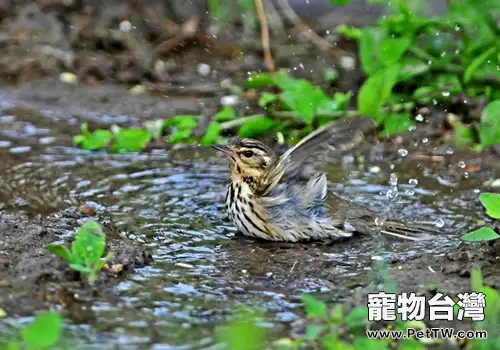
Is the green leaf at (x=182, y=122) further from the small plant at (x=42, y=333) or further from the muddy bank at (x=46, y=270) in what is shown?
the small plant at (x=42, y=333)

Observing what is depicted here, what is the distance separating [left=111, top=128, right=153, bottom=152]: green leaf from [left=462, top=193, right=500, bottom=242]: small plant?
382 cm

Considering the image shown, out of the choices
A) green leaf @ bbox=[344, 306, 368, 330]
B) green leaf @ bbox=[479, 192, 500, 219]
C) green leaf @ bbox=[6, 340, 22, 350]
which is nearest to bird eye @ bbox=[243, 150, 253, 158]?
green leaf @ bbox=[479, 192, 500, 219]

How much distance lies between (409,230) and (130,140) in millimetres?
3084

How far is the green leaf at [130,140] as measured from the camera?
32.8 feet

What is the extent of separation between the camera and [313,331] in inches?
229

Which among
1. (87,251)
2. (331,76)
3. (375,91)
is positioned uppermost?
(331,76)

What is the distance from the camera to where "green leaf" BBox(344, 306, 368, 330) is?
236 inches

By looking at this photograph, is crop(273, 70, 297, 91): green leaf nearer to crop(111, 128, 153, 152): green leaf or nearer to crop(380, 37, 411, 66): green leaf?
crop(380, 37, 411, 66): green leaf

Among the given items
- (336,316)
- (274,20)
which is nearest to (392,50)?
(274,20)

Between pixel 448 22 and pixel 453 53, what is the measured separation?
0.51 metres

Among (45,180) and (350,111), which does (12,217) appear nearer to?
(45,180)

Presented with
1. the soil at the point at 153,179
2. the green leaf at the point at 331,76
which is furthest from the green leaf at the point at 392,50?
the green leaf at the point at 331,76

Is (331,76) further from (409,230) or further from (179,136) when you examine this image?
(409,230)

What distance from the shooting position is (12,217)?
324 inches
